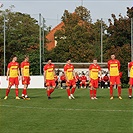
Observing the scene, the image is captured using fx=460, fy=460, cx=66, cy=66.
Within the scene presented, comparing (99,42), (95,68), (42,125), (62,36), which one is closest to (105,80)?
(99,42)

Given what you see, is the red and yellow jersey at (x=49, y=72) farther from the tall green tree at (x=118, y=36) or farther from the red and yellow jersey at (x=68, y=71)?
the tall green tree at (x=118, y=36)

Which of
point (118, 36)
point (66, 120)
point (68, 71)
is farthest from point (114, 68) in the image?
point (118, 36)

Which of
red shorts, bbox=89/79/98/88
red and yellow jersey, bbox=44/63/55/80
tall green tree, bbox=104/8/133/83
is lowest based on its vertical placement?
red shorts, bbox=89/79/98/88

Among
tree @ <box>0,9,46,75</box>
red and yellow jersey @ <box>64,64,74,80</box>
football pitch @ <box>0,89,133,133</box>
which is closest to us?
football pitch @ <box>0,89,133,133</box>

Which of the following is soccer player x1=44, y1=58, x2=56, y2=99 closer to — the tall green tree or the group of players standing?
the group of players standing

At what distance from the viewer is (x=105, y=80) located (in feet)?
140

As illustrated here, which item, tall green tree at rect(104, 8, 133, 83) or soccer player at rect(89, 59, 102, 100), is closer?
soccer player at rect(89, 59, 102, 100)

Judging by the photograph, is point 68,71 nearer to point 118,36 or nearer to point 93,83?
point 93,83

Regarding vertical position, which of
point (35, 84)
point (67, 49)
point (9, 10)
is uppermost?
point (9, 10)

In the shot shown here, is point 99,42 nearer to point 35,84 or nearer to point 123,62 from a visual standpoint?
point 123,62

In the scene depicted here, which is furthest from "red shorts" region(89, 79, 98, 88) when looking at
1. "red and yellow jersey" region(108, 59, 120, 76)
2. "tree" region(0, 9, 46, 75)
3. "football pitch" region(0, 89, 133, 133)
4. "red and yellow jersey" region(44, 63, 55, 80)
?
"tree" region(0, 9, 46, 75)

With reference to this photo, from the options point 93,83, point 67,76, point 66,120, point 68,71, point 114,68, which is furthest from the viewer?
point 68,71

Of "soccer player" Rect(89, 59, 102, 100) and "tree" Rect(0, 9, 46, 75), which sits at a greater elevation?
"tree" Rect(0, 9, 46, 75)

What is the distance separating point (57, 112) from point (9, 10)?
46840 millimetres
